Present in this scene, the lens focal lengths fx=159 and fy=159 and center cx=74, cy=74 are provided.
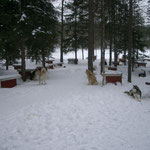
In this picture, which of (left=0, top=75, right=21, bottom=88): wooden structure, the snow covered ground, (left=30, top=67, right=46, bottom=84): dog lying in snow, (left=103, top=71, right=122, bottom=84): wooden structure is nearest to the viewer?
the snow covered ground

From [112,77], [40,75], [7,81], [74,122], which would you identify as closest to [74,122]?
[74,122]

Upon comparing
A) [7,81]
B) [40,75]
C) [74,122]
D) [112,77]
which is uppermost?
[40,75]

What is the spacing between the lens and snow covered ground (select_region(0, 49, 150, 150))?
4344mm

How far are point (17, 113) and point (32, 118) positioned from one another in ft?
2.36

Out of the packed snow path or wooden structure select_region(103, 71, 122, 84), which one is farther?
wooden structure select_region(103, 71, 122, 84)

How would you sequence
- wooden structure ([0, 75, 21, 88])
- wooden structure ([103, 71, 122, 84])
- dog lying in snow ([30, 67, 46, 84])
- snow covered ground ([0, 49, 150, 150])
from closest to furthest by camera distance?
1. snow covered ground ([0, 49, 150, 150])
2. wooden structure ([0, 75, 21, 88])
3. dog lying in snow ([30, 67, 46, 84])
4. wooden structure ([103, 71, 122, 84])

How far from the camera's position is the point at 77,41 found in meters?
25.1

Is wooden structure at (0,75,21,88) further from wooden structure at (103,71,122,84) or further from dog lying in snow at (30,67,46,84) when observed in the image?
wooden structure at (103,71,122,84)

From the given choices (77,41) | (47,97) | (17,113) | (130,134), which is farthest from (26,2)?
(77,41)

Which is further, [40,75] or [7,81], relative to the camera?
[40,75]

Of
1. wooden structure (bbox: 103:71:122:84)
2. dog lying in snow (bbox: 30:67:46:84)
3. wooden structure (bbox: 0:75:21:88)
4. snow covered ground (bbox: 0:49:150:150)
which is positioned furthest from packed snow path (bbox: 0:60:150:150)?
wooden structure (bbox: 103:71:122:84)

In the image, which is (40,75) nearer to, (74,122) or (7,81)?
(7,81)

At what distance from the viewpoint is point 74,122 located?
18.4ft

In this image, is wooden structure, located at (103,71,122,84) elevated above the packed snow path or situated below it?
above
